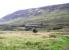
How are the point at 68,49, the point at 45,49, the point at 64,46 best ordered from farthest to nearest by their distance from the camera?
the point at 45,49, the point at 64,46, the point at 68,49

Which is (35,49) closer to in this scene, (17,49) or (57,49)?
(17,49)

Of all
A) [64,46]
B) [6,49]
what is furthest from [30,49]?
[64,46]

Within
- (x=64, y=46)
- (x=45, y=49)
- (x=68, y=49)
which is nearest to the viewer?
(x=68, y=49)

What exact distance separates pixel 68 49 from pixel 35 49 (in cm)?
428

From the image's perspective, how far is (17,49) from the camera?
20.2 meters

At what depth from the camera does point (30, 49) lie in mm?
20109

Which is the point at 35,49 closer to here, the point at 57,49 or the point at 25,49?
the point at 25,49

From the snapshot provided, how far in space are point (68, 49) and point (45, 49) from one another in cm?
352

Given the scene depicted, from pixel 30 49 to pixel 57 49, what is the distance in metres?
4.20

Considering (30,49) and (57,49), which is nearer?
(57,49)

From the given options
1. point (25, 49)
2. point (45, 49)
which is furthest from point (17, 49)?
point (45, 49)

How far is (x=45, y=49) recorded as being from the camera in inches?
770

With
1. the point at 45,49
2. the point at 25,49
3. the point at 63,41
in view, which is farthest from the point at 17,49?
the point at 63,41

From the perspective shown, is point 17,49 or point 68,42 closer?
point 68,42
